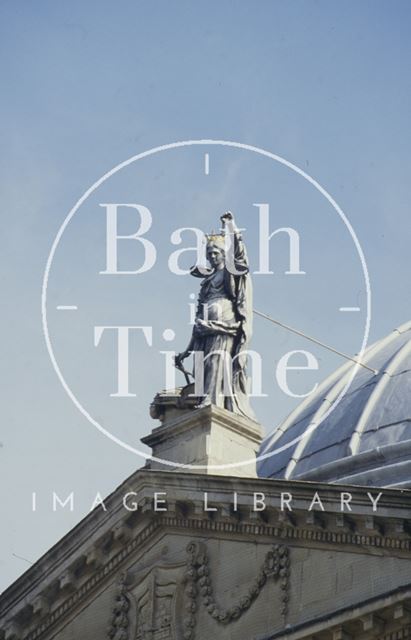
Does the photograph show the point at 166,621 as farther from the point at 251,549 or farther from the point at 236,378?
the point at 236,378

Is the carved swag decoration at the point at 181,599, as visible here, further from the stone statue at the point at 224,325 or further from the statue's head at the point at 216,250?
the statue's head at the point at 216,250

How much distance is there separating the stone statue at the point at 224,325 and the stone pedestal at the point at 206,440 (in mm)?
334

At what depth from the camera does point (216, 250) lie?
38125mm

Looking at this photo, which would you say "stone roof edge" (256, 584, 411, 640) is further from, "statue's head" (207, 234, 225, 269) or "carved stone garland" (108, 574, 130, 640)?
"statue's head" (207, 234, 225, 269)

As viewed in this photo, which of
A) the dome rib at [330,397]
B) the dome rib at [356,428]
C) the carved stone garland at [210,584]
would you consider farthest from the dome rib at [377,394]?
the carved stone garland at [210,584]

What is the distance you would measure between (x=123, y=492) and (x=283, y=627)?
4383 millimetres

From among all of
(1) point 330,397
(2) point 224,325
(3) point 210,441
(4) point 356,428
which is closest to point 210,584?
(3) point 210,441

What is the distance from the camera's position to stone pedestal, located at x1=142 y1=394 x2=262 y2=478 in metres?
36.3

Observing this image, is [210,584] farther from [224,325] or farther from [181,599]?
[224,325]

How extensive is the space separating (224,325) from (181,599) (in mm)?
5076

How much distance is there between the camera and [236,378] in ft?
122

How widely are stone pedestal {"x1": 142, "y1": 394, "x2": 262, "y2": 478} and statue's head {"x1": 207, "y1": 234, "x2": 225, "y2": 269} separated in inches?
100

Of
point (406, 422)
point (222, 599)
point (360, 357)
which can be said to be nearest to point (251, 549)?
point (222, 599)

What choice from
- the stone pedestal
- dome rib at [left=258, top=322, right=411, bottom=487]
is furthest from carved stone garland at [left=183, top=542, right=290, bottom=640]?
dome rib at [left=258, top=322, right=411, bottom=487]
